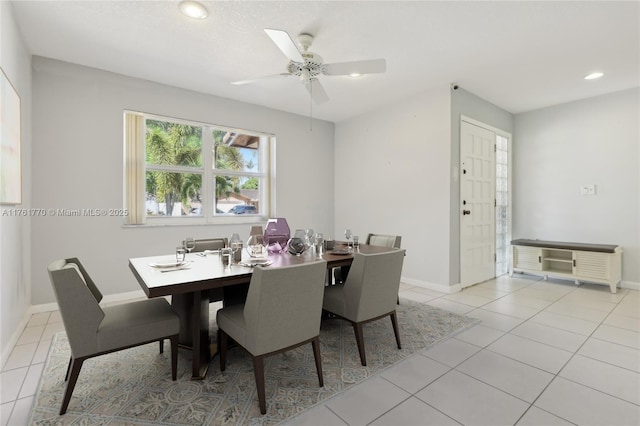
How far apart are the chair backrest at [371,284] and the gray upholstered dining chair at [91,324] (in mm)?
1181

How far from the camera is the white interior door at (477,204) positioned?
414cm

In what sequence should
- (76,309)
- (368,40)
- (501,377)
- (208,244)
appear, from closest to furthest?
(76,309) → (501,377) → (368,40) → (208,244)

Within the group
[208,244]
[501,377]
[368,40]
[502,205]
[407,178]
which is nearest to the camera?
[501,377]

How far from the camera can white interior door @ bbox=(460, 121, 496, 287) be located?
4145 millimetres

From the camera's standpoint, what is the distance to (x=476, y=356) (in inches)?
89.7

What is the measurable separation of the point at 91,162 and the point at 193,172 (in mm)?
1143

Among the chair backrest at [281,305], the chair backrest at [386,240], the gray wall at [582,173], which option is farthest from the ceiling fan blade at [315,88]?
the gray wall at [582,173]

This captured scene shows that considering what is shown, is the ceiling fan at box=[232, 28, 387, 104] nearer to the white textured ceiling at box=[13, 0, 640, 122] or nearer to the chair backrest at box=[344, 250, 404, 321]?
the white textured ceiling at box=[13, 0, 640, 122]

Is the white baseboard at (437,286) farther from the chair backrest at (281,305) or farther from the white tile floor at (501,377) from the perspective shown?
the chair backrest at (281,305)

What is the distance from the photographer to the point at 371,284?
2.19 metres

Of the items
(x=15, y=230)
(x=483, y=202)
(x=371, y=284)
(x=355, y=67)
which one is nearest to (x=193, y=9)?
(x=355, y=67)

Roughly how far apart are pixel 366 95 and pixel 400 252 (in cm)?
278

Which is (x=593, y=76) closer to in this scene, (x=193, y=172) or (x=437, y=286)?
(x=437, y=286)

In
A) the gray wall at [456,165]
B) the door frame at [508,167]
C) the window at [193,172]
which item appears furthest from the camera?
the door frame at [508,167]
